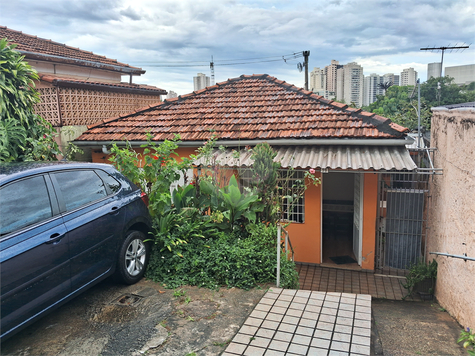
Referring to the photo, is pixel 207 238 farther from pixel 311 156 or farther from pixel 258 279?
pixel 311 156

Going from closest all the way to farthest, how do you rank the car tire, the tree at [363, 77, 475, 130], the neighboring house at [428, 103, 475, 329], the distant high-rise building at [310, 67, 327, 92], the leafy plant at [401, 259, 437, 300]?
the car tire → the neighboring house at [428, 103, 475, 329] → the leafy plant at [401, 259, 437, 300] → the tree at [363, 77, 475, 130] → the distant high-rise building at [310, 67, 327, 92]

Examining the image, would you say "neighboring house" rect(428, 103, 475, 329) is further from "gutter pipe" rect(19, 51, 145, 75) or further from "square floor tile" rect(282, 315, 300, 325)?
"gutter pipe" rect(19, 51, 145, 75)

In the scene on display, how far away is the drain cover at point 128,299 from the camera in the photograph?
4.49 meters

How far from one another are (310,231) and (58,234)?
6455 millimetres

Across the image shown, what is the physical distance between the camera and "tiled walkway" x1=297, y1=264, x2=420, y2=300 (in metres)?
7.76

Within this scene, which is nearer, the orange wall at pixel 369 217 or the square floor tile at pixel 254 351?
the square floor tile at pixel 254 351

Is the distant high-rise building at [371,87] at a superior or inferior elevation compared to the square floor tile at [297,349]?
superior

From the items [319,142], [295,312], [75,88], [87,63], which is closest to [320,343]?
[295,312]

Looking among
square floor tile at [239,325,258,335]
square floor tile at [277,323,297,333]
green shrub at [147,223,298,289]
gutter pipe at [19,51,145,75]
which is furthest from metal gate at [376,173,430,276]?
gutter pipe at [19,51,145,75]

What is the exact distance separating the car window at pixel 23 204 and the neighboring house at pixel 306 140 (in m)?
4.87

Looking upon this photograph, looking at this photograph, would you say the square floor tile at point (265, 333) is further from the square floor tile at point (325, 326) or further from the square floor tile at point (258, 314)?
the square floor tile at point (325, 326)

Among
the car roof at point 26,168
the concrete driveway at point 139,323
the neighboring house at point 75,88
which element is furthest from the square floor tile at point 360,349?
the neighboring house at point 75,88

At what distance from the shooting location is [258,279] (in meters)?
5.12

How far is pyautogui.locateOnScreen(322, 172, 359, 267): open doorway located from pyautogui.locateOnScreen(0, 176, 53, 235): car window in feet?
25.7
